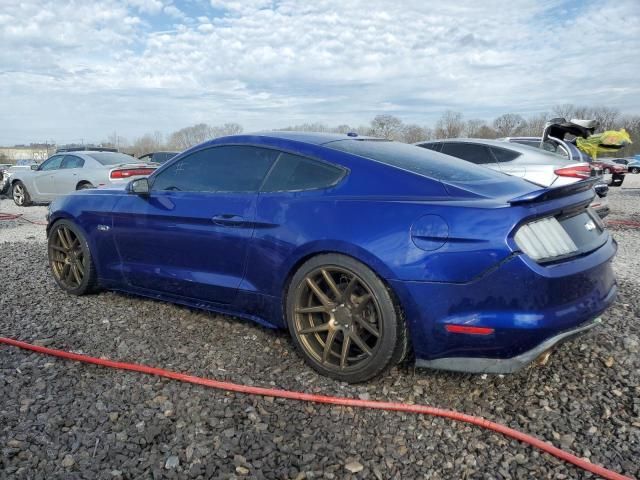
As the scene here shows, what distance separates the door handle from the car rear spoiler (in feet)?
5.36

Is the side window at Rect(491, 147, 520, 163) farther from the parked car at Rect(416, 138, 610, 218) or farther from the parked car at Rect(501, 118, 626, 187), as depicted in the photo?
the parked car at Rect(501, 118, 626, 187)

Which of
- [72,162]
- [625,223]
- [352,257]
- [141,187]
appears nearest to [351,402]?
[352,257]

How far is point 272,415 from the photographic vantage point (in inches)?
105

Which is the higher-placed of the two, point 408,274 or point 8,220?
point 408,274

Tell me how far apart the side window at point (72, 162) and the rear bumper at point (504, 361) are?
36.3ft

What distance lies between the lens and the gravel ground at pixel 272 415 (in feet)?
7.47

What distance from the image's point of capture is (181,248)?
12.0ft

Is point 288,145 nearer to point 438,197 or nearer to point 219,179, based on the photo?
point 219,179

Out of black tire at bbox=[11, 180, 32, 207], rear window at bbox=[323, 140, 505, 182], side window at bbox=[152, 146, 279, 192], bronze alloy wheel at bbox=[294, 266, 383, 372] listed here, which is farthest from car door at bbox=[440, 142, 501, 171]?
black tire at bbox=[11, 180, 32, 207]

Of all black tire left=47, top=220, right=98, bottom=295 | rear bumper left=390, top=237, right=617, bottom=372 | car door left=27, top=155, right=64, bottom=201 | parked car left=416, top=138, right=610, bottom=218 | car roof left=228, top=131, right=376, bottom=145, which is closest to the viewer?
rear bumper left=390, top=237, right=617, bottom=372

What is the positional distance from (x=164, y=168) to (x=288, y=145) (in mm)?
1134

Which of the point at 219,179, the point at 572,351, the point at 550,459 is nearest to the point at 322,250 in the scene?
the point at 219,179

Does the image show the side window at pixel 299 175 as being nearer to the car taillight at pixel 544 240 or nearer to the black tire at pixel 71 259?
the car taillight at pixel 544 240

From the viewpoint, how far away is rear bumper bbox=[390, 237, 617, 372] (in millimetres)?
2494
